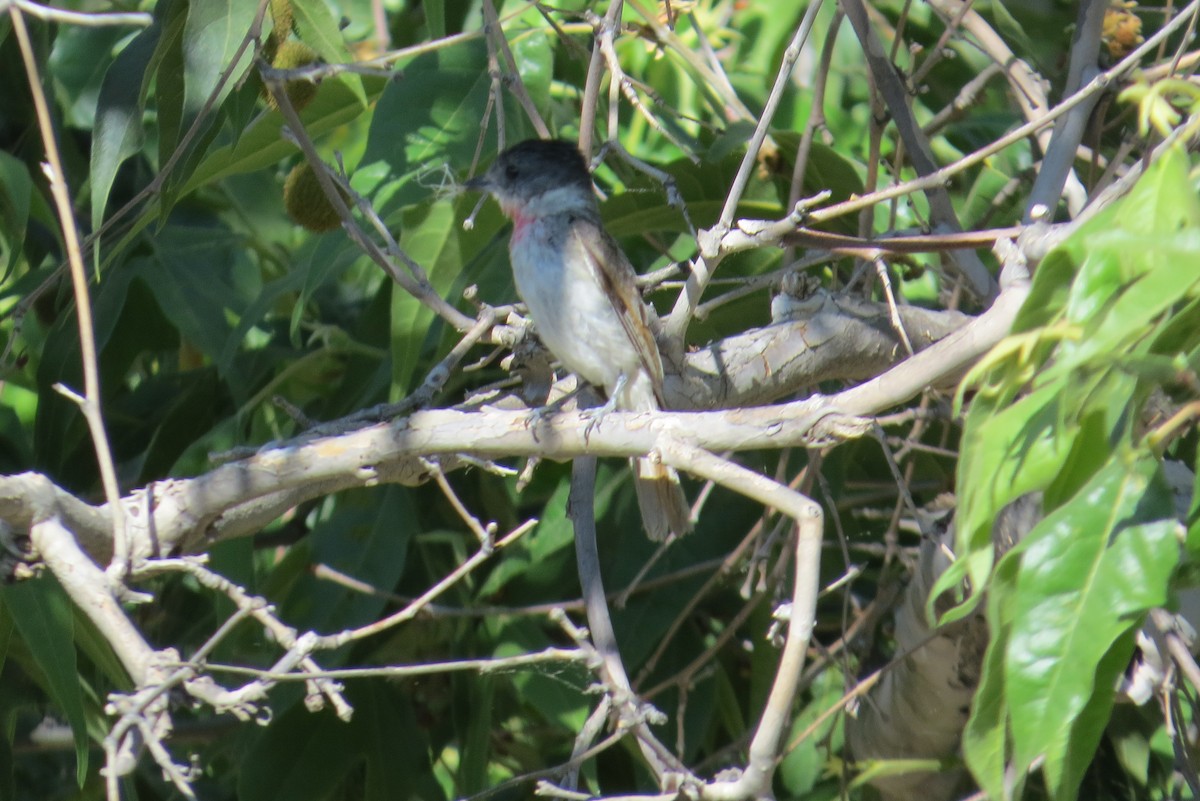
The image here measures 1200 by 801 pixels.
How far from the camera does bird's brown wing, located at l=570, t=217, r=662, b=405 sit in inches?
132

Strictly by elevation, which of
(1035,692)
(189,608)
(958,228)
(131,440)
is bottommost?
(189,608)

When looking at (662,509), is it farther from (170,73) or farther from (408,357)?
(170,73)

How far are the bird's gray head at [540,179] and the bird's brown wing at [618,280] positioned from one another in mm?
78

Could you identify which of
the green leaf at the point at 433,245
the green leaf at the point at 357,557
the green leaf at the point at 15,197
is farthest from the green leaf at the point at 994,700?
the green leaf at the point at 15,197

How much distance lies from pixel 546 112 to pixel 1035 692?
2.84 m

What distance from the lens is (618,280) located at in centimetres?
365

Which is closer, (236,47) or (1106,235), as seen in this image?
(1106,235)

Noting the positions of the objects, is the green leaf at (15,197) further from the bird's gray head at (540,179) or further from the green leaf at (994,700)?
the green leaf at (994,700)

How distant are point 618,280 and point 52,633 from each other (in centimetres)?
172

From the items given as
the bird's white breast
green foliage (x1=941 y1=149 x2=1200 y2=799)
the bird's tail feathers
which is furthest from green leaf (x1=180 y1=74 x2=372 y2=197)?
green foliage (x1=941 y1=149 x2=1200 y2=799)

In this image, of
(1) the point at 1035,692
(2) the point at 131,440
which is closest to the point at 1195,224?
(1) the point at 1035,692

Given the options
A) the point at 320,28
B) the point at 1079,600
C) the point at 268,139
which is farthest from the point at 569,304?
the point at 1079,600

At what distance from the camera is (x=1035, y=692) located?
4.60 ft

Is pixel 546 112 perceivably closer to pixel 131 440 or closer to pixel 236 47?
pixel 236 47
